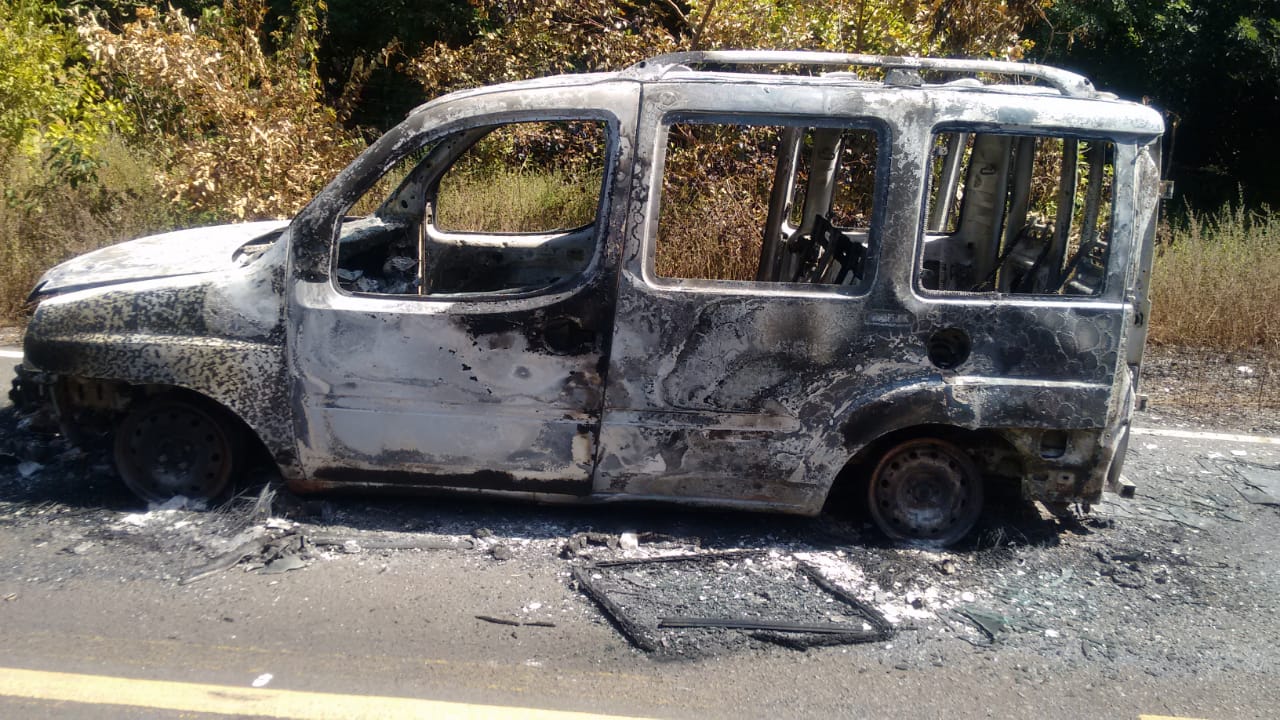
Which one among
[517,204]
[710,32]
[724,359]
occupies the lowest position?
[724,359]

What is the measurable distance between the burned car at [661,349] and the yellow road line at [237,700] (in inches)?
49.9

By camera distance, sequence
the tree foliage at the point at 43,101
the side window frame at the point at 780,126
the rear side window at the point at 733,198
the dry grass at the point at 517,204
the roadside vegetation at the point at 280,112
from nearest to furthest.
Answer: the side window frame at the point at 780,126, the rear side window at the point at 733,198, the roadside vegetation at the point at 280,112, the dry grass at the point at 517,204, the tree foliage at the point at 43,101

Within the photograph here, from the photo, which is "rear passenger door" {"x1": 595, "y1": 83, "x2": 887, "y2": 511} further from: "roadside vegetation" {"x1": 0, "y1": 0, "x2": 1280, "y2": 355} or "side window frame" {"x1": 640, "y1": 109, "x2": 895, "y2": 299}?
"roadside vegetation" {"x1": 0, "y1": 0, "x2": 1280, "y2": 355}

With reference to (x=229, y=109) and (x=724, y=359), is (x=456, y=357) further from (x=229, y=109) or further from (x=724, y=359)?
(x=229, y=109)

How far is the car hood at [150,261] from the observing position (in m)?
4.50

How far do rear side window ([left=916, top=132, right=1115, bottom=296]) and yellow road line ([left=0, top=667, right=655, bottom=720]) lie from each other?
244 centimetres

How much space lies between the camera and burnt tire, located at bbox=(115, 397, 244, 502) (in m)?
4.57

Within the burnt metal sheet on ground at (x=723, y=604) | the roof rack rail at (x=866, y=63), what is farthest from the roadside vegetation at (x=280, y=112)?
the burnt metal sheet on ground at (x=723, y=604)

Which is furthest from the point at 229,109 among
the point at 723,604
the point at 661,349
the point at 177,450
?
the point at 723,604

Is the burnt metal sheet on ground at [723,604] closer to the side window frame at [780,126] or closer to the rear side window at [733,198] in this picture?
the side window frame at [780,126]

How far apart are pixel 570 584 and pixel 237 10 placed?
802cm

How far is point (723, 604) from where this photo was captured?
159 inches

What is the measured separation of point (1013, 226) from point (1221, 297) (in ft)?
13.0

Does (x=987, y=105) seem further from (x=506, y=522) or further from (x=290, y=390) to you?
(x=290, y=390)
